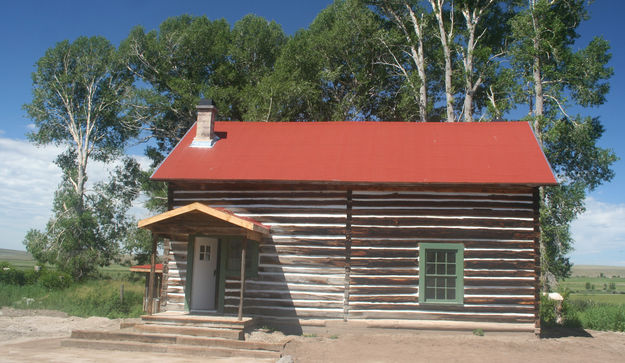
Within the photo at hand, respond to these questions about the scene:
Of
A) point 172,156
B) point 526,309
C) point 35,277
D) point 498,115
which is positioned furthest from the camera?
point 498,115

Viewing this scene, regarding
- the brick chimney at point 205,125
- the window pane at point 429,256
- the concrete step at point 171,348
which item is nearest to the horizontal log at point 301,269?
the window pane at point 429,256

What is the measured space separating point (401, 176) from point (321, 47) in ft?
61.5

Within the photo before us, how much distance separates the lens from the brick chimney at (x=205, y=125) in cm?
1542

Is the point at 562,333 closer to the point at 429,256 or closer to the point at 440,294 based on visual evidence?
the point at 440,294

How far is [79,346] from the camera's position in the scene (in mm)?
10914

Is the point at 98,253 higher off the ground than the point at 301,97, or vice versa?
the point at 301,97

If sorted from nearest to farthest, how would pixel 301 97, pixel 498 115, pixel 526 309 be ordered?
pixel 526 309 < pixel 498 115 < pixel 301 97

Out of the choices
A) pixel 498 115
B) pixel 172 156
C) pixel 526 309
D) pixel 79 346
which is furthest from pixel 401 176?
pixel 498 115

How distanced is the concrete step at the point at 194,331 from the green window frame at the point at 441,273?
15.5ft

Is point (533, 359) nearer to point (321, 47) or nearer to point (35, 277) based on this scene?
point (35, 277)

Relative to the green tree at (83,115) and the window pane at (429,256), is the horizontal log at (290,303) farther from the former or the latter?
the green tree at (83,115)

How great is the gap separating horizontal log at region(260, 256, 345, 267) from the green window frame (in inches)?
Result: 83.7

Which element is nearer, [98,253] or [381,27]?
[98,253]

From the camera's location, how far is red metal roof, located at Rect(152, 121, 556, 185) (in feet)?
43.7
